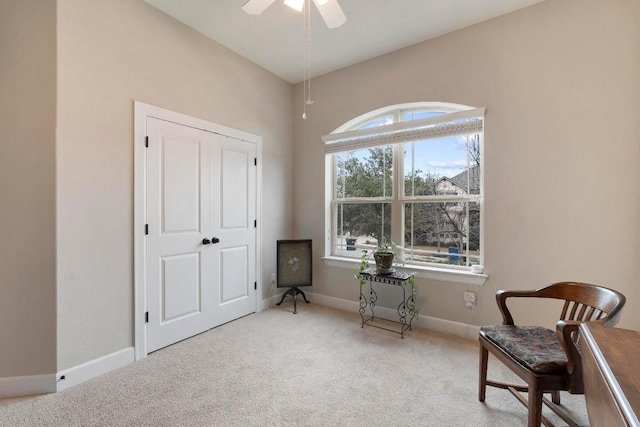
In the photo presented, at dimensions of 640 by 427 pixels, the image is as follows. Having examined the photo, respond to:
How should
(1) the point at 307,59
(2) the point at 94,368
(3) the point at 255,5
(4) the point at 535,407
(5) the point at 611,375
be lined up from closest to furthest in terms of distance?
(5) the point at 611,375 → (4) the point at 535,407 → (3) the point at 255,5 → (2) the point at 94,368 → (1) the point at 307,59

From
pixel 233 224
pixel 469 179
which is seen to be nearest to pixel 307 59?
pixel 233 224

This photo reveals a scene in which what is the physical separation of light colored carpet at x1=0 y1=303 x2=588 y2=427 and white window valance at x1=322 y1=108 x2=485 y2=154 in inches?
78.4

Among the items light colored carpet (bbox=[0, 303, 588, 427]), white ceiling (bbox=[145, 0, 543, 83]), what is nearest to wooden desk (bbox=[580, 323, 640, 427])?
light colored carpet (bbox=[0, 303, 588, 427])

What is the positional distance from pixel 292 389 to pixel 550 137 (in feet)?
9.19

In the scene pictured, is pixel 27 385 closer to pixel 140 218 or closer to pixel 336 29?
pixel 140 218

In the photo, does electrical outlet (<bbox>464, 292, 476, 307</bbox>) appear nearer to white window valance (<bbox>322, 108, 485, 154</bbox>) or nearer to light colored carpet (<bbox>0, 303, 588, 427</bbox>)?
light colored carpet (<bbox>0, 303, 588, 427</bbox>)

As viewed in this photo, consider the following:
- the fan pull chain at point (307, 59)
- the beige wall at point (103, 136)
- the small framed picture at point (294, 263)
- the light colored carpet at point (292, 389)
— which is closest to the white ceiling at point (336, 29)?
the fan pull chain at point (307, 59)

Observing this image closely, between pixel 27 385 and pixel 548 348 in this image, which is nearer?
pixel 548 348

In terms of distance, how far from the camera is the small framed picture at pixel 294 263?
3.54m

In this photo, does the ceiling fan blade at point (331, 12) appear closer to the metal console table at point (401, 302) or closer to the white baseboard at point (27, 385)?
the metal console table at point (401, 302)

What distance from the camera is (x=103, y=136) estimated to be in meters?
2.19

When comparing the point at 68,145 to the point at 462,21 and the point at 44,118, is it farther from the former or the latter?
the point at 462,21

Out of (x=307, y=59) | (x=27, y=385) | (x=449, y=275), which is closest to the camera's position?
(x=27, y=385)

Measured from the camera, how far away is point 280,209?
3.81m
